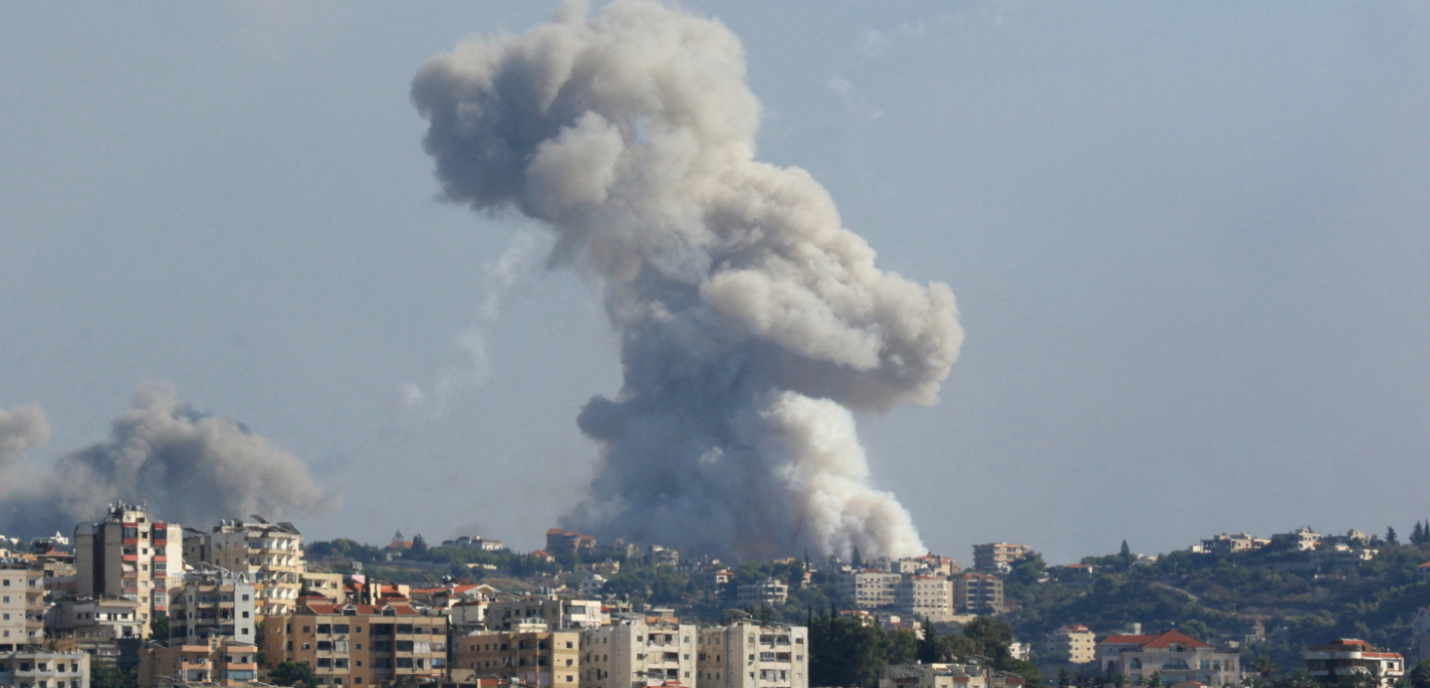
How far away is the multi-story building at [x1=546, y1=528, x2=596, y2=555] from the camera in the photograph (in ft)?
497

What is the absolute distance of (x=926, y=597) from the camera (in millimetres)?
140125

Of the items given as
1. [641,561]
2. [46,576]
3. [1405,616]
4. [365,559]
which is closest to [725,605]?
[641,561]

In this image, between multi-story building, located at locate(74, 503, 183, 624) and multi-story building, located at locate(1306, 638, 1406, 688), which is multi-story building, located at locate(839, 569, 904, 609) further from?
multi-story building, located at locate(74, 503, 183, 624)

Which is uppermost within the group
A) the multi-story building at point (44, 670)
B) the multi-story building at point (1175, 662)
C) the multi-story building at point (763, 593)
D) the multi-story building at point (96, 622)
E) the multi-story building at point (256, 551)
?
the multi-story building at point (256, 551)

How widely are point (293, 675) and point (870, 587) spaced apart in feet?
245

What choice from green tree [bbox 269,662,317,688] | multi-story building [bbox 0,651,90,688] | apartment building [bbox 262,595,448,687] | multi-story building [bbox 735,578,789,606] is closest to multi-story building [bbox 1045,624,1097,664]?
multi-story building [bbox 735,578,789,606]

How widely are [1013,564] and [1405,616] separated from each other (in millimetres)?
42772

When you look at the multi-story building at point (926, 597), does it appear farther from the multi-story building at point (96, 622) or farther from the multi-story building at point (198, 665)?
the multi-story building at point (198, 665)

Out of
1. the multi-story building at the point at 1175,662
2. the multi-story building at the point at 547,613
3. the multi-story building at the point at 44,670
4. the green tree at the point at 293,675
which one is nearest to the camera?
the multi-story building at the point at 44,670

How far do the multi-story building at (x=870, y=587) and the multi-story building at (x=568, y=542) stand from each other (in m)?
19.5

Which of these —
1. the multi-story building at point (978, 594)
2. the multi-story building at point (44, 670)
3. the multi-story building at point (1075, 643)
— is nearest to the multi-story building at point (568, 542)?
the multi-story building at point (978, 594)

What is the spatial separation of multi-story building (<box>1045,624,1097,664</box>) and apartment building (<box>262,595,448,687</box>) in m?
59.1

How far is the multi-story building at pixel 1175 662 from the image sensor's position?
9388 cm

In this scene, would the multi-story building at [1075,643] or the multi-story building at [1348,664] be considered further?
the multi-story building at [1075,643]
